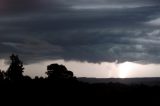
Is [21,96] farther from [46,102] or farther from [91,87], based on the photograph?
[91,87]

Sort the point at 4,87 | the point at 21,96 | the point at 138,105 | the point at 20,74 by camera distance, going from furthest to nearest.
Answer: the point at 20,74 → the point at 4,87 → the point at 21,96 → the point at 138,105

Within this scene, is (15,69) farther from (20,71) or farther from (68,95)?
(68,95)

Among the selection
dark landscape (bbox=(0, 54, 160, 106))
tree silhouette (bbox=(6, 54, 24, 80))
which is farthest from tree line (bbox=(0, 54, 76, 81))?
dark landscape (bbox=(0, 54, 160, 106))

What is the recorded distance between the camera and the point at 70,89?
86062mm

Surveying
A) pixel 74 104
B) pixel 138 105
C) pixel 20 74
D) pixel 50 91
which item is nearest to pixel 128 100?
pixel 138 105

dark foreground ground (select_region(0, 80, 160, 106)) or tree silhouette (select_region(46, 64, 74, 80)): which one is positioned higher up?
tree silhouette (select_region(46, 64, 74, 80))

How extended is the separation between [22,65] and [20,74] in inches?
293

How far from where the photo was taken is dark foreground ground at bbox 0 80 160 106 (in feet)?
256

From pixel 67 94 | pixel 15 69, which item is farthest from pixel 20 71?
pixel 67 94

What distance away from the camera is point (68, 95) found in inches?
3223

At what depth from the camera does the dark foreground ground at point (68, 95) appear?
78062 mm

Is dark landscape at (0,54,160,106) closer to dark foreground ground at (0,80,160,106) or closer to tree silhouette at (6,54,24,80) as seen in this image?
dark foreground ground at (0,80,160,106)

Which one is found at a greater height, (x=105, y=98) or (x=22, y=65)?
(x=22, y=65)

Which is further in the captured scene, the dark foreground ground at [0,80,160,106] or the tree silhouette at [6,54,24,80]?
the tree silhouette at [6,54,24,80]
